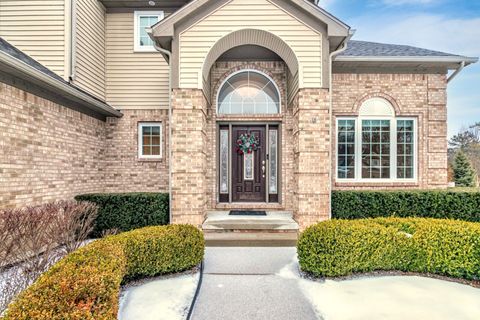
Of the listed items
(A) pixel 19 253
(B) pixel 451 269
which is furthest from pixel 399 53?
(A) pixel 19 253

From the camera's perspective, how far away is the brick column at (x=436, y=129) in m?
7.75

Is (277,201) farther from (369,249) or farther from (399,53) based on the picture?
(399,53)

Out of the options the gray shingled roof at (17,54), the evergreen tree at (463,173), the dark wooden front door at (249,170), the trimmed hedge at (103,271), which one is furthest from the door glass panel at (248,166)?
the evergreen tree at (463,173)

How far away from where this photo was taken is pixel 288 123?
310 inches

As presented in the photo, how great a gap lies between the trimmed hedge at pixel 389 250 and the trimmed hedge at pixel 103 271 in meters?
1.83

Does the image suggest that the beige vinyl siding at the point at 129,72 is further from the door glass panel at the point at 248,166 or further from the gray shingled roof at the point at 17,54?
the door glass panel at the point at 248,166

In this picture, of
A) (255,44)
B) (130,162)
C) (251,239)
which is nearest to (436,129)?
(255,44)

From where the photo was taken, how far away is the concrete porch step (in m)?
5.70

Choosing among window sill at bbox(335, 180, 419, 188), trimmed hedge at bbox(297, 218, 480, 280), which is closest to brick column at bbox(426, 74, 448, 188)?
window sill at bbox(335, 180, 419, 188)

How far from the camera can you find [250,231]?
6.23m

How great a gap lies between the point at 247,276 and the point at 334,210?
3135mm

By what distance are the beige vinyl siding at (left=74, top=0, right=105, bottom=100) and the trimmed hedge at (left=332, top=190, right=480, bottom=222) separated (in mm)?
7089

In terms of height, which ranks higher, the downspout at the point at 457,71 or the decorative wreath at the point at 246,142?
the downspout at the point at 457,71

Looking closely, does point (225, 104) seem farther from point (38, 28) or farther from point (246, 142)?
point (38, 28)
